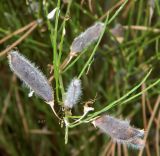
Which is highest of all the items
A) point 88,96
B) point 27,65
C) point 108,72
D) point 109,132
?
point 108,72

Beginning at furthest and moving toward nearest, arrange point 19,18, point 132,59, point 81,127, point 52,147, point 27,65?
point 52,147 → point 81,127 → point 19,18 → point 132,59 → point 27,65

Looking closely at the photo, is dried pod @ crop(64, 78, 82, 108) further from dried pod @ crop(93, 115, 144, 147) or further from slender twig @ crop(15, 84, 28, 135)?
slender twig @ crop(15, 84, 28, 135)

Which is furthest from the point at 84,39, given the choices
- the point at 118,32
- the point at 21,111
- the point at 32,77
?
the point at 21,111

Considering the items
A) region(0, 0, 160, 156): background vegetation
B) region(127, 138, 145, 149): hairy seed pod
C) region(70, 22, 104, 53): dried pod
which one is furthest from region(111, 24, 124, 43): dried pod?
region(127, 138, 145, 149): hairy seed pod

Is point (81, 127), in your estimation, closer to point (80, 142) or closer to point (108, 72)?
point (80, 142)

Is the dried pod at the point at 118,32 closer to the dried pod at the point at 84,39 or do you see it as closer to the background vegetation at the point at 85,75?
the background vegetation at the point at 85,75

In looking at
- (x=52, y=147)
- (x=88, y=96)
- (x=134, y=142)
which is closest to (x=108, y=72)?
(x=88, y=96)

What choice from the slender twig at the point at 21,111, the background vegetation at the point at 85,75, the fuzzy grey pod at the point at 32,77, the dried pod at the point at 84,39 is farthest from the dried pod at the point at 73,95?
the slender twig at the point at 21,111
